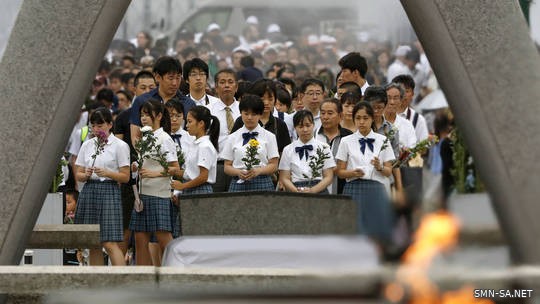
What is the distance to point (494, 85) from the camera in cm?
952

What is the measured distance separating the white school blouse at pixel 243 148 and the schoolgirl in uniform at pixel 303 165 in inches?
6.3

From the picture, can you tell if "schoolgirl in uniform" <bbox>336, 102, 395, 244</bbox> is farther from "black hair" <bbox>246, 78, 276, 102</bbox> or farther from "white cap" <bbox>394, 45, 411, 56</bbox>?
"white cap" <bbox>394, 45, 411, 56</bbox>

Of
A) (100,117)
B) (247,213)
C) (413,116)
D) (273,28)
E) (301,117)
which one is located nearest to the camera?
(247,213)

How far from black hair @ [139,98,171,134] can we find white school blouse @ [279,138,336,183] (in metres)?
1.01

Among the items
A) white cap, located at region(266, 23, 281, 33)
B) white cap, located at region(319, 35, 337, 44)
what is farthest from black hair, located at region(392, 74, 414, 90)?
white cap, located at region(266, 23, 281, 33)

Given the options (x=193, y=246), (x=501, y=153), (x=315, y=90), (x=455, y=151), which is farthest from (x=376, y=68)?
(x=193, y=246)

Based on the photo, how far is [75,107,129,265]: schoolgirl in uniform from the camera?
12453 millimetres

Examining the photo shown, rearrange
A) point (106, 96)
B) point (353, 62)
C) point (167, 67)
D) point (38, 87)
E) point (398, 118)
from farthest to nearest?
point (106, 96) < point (353, 62) < point (398, 118) < point (167, 67) < point (38, 87)

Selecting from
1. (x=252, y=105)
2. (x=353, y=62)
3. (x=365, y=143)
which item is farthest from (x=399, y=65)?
(x=252, y=105)

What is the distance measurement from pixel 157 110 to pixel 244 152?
34.0 inches

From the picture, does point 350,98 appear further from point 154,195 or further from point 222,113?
point 154,195

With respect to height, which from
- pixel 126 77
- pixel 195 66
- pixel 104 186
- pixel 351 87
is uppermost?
pixel 126 77

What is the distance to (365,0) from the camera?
30516mm

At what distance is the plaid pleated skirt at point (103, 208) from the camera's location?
40.7ft
